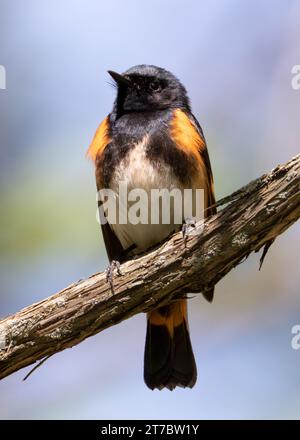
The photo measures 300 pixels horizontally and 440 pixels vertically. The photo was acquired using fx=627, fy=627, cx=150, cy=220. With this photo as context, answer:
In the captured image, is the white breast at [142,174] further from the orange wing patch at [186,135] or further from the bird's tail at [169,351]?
the bird's tail at [169,351]

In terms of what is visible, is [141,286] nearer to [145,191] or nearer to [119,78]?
[145,191]

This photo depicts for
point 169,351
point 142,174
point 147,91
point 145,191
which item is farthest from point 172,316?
point 147,91

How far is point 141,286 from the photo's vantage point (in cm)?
319

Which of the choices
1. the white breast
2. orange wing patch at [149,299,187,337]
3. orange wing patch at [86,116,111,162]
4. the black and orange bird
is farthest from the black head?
orange wing patch at [149,299,187,337]

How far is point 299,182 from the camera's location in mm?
2818

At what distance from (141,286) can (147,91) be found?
5.76 ft

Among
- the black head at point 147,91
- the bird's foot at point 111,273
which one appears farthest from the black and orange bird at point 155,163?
the bird's foot at point 111,273

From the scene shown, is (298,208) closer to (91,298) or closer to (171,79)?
(91,298)

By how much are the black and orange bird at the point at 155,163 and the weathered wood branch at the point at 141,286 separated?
714mm

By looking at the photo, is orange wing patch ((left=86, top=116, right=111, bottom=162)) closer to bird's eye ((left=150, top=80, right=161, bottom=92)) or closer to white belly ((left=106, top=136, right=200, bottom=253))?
white belly ((left=106, top=136, right=200, bottom=253))

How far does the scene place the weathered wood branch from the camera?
9.82ft

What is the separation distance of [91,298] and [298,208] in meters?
1.13

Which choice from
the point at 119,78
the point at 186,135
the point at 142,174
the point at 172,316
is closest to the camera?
the point at 142,174

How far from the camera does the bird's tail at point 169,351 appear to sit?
4.04 metres
